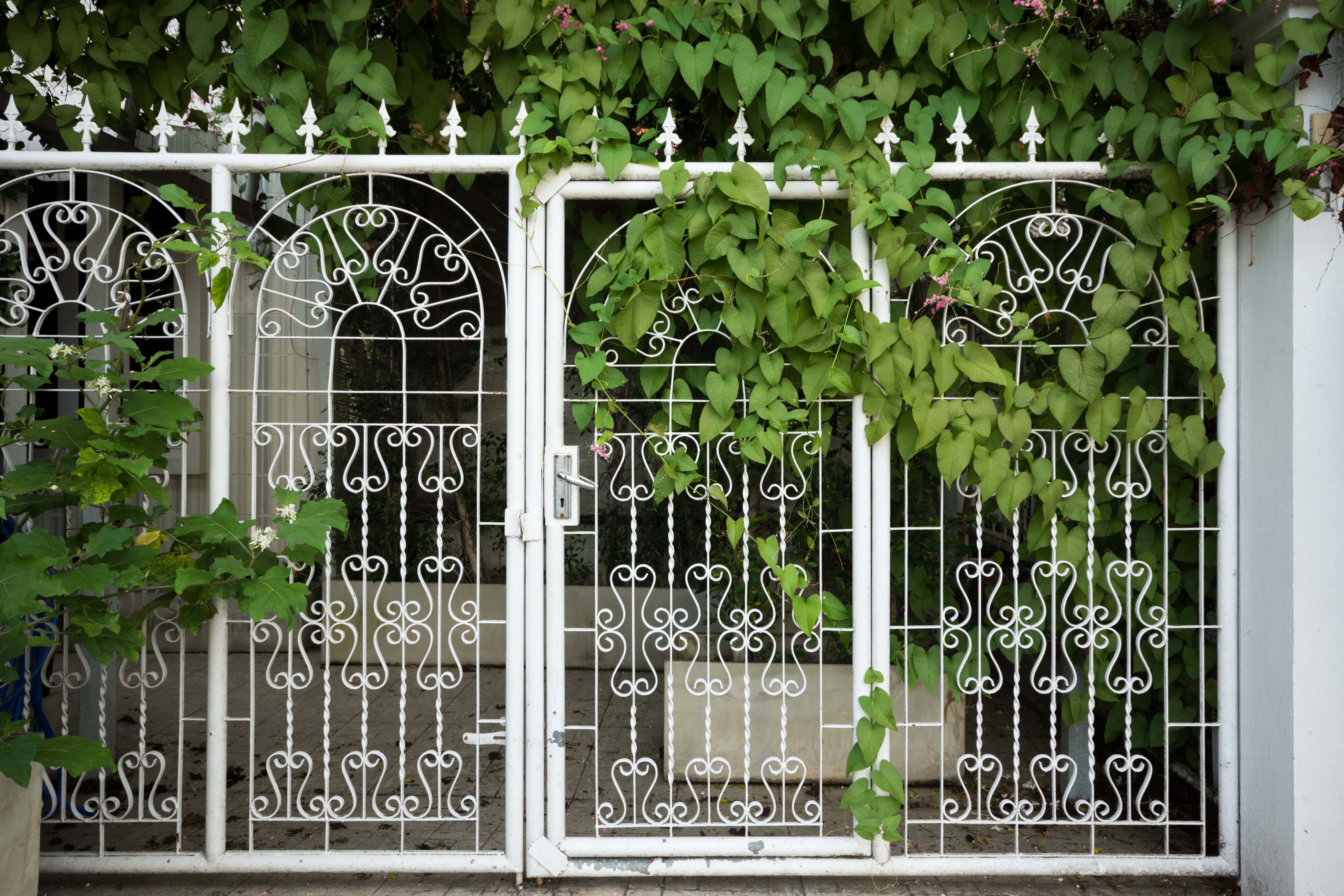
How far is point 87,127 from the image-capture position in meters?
2.78

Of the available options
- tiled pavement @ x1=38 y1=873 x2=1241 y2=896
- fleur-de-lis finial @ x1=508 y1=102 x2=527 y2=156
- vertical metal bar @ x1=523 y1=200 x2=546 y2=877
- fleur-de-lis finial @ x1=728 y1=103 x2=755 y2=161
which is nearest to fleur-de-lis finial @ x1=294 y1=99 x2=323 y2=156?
fleur-de-lis finial @ x1=508 y1=102 x2=527 y2=156

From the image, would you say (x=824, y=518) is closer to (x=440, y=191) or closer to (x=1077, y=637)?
(x=1077, y=637)

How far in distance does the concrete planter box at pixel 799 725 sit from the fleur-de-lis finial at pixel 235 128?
234 centimetres

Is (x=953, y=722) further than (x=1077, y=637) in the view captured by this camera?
Yes

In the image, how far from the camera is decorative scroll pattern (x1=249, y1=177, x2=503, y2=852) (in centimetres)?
288

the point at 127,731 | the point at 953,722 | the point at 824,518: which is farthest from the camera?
the point at 127,731

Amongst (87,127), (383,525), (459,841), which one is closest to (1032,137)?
(87,127)

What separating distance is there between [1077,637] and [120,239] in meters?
4.99

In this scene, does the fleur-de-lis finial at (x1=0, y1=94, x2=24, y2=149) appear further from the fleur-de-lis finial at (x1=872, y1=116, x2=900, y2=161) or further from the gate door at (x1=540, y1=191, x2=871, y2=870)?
the fleur-de-lis finial at (x1=872, y1=116, x2=900, y2=161)

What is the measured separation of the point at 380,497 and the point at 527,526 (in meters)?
3.51

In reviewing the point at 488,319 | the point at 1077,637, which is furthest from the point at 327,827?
the point at 488,319

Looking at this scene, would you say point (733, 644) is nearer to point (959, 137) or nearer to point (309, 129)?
point (959, 137)

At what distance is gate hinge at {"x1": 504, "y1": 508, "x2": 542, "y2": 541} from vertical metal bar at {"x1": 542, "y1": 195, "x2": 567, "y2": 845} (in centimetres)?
3

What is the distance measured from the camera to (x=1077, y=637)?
118 inches
